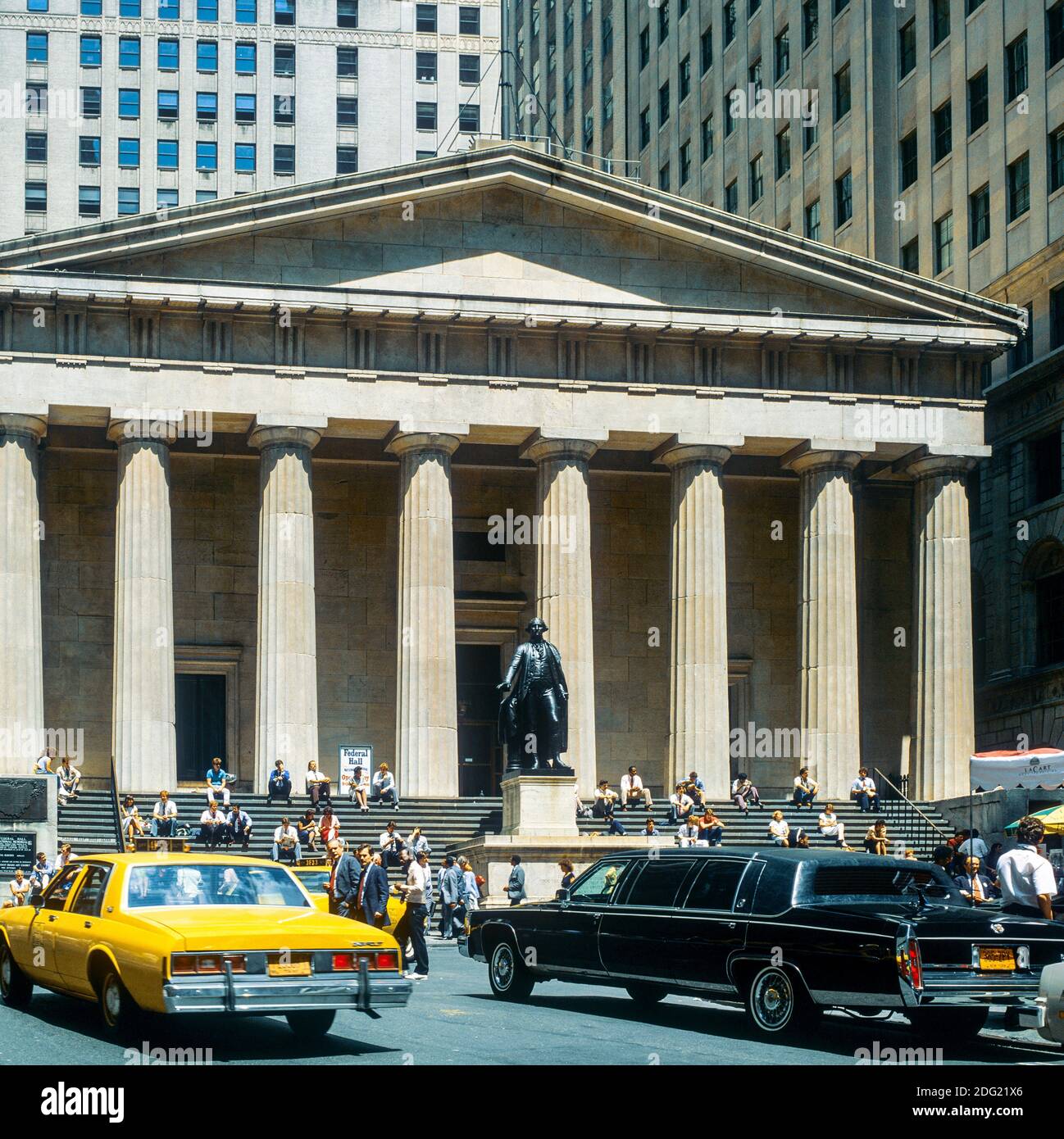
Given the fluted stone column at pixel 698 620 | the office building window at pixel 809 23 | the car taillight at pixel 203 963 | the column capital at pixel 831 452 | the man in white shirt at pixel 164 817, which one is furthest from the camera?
the office building window at pixel 809 23

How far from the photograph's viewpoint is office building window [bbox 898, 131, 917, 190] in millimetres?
59219

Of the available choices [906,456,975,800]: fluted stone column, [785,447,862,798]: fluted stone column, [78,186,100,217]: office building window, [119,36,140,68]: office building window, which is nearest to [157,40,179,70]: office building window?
[119,36,140,68]: office building window

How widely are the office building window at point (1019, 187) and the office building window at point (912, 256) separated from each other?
6039mm

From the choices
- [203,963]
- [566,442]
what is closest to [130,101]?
[566,442]

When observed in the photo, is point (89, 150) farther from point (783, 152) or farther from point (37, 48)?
point (783, 152)

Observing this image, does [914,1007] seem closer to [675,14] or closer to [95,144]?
[675,14]

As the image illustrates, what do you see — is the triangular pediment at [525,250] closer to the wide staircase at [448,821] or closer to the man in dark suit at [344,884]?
the wide staircase at [448,821]

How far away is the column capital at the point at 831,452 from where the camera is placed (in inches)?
2007

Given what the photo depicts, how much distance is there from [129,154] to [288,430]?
4393 cm

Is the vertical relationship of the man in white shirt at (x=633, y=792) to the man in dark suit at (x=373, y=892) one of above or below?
above

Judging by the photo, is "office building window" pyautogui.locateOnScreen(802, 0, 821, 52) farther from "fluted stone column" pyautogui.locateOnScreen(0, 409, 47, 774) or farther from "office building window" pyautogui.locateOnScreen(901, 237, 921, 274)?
"fluted stone column" pyautogui.locateOnScreen(0, 409, 47, 774)

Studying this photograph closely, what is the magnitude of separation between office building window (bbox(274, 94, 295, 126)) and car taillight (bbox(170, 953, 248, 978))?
77459 millimetres

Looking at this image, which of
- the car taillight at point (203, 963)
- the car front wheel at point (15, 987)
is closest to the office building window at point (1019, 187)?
the car front wheel at point (15, 987)

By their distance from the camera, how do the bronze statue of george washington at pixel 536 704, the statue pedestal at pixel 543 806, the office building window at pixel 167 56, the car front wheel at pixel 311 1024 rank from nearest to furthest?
the car front wheel at pixel 311 1024 → the bronze statue of george washington at pixel 536 704 → the statue pedestal at pixel 543 806 → the office building window at pixel 167 56
